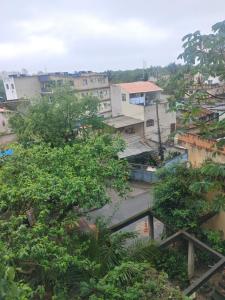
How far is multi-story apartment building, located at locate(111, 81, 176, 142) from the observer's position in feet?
80.8

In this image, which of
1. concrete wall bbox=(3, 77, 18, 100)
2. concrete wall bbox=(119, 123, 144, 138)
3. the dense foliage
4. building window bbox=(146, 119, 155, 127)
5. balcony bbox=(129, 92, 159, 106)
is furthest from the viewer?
concrete wall bbox=(3, 77, 18, 100)

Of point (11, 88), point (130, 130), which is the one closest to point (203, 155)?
point (130, 130)

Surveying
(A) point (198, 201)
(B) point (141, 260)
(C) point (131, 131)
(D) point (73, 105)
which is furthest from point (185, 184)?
(C) point (131, 131)

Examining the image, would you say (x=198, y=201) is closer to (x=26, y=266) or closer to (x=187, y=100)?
(x=187, y=100)

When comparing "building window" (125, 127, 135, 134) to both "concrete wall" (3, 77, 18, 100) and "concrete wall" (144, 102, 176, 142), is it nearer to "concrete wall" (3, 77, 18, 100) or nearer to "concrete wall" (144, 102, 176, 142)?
"concrete wall" (144, 102, 176, 142)

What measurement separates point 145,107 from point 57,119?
11606 mm

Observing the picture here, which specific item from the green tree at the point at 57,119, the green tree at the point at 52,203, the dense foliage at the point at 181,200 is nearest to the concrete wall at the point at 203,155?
the dense foliage at the point at 181,200

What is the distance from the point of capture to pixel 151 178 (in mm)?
18453

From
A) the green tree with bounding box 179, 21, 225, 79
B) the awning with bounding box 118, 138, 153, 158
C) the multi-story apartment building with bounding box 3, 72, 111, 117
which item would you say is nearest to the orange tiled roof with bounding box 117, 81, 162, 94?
the multi-story apartment building with bounding box 3, 72, 111, 117

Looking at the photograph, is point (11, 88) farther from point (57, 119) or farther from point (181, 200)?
point (181, 200)

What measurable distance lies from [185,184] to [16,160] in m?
5.55

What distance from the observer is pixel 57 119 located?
14625mm

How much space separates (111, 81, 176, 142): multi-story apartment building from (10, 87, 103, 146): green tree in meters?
9.29

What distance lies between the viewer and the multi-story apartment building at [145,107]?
24.6 m
